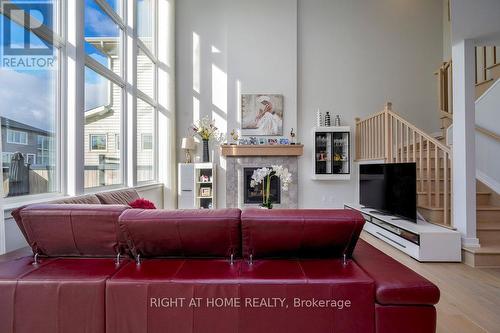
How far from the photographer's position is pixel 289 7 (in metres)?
6.70

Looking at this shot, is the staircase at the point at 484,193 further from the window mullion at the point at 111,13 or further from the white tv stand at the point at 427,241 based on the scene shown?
the window mullion at the point at 111,13

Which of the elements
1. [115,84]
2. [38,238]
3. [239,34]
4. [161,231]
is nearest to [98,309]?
[161,231]

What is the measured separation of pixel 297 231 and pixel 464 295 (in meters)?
2.19

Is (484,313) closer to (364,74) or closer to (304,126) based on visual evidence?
(304,126)

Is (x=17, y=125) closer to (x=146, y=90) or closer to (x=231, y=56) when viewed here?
(x=146, y=90)

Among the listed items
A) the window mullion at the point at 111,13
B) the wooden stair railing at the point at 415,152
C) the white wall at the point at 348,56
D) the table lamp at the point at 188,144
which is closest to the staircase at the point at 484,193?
the wooden stair railing at the point at 415,152

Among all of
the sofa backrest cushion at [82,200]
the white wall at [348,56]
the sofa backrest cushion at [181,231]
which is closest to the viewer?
the sofa backrest cushion at [181,231]

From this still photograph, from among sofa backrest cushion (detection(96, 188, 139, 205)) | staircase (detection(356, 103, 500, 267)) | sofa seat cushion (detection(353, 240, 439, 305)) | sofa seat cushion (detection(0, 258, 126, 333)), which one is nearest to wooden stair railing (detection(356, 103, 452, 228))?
staircase (detection(356, 103, 500, 267))

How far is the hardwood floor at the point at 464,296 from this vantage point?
2250mm

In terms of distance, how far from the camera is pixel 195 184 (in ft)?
21.3

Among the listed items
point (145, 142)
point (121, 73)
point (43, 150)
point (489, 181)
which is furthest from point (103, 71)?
point (489, 181)

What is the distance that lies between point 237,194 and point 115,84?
330 centimetres

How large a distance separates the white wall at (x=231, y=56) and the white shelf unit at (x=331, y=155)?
2.47 ft

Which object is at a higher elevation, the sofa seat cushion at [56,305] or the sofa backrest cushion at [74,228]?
the sofa backrest cushion at [74,228]
